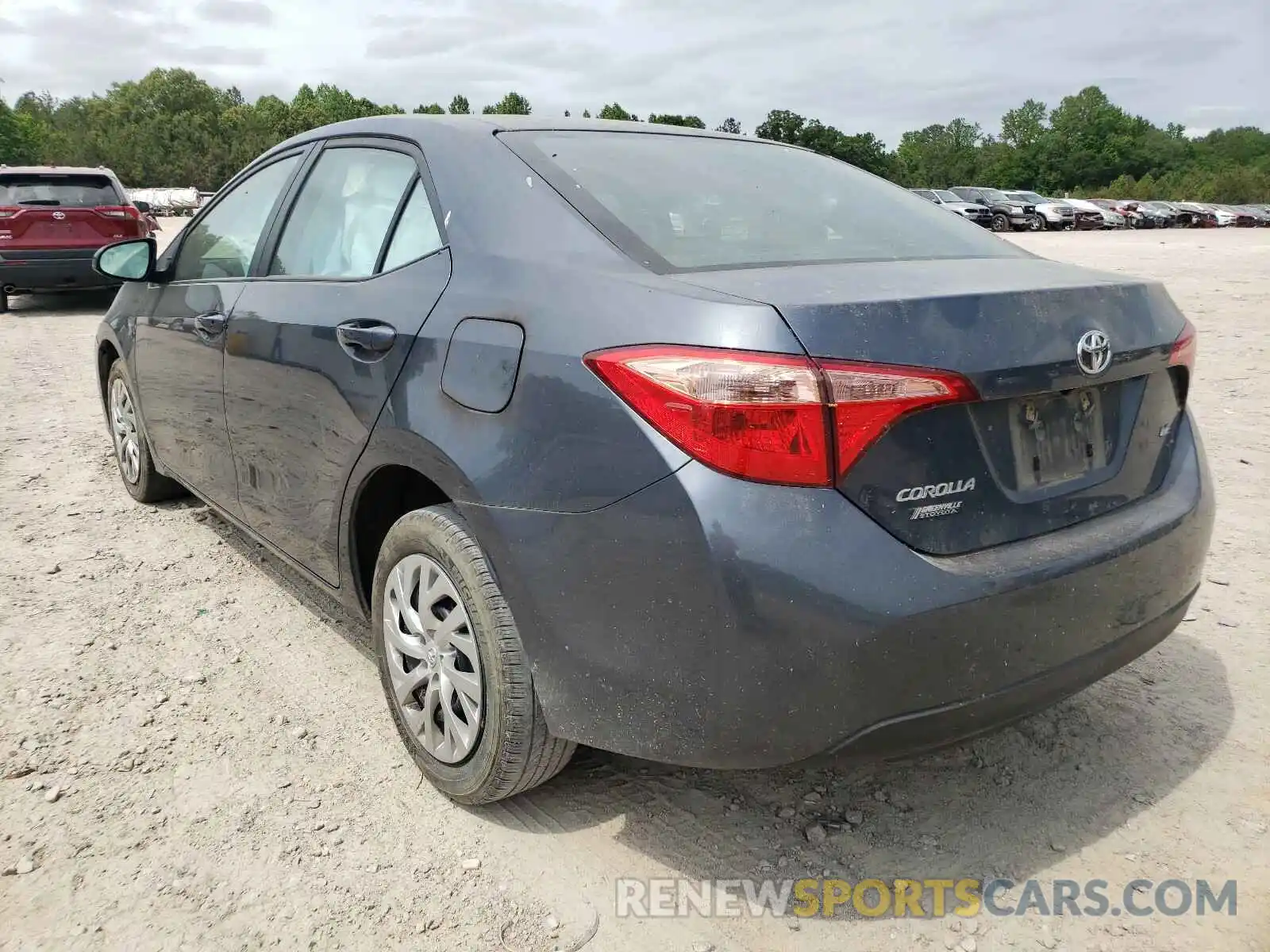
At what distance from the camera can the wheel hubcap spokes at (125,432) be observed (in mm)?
4715

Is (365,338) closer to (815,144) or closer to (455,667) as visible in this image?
(455,667)

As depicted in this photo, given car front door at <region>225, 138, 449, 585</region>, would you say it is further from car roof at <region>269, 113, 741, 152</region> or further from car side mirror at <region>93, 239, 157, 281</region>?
car side mirror at <region>93, 239, 157, 281</region>

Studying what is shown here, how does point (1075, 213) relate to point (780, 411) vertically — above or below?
above

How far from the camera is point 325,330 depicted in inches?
109

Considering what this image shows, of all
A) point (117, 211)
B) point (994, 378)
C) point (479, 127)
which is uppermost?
point (479, 127)

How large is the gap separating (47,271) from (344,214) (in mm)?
11121

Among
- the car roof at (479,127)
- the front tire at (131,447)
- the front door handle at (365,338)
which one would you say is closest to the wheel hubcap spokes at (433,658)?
the front door handle at (365,338)

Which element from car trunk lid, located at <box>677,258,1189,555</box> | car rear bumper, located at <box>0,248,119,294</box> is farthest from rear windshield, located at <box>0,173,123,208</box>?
car trunk lid, located at <box>677,258,1189,555</box>

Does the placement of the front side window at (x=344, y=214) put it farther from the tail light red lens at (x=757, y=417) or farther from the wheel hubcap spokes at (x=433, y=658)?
the tail light red lens at (x=757, y=417)

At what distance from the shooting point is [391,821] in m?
2.45

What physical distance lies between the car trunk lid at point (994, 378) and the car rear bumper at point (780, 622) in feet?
0.24

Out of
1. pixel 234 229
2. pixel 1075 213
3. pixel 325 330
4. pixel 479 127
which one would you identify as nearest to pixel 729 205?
pixel 479 127

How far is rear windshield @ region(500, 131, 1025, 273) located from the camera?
2254 millimetres

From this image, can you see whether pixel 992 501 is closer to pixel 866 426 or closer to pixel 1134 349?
pixel 866 426
